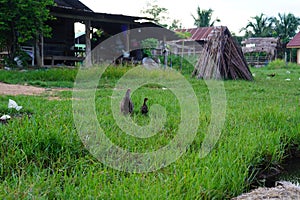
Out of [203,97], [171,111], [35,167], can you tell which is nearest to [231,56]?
[203,97]

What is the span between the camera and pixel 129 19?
1438 centimetres

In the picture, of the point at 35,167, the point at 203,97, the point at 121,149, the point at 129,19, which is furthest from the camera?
the point at 129,19

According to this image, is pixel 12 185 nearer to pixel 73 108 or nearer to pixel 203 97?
pixel 73 108

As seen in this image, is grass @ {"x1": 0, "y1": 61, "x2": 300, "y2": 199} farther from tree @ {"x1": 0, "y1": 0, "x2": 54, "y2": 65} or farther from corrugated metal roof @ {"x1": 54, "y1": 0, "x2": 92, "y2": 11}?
corrugated metal roof @ {"x1": 54, "y1": 0, "x2": 92, "y2": 11}

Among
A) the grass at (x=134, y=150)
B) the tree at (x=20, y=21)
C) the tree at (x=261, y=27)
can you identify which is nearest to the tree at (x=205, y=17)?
the tree at (x=261, y=27)

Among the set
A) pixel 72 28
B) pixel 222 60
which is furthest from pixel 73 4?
pixel 222 60

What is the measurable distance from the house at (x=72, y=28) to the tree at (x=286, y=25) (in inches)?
1002

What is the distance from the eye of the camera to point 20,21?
432 inches

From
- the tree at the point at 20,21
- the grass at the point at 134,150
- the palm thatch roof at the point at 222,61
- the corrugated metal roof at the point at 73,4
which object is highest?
the corrugated metal roof at the point at 73,4

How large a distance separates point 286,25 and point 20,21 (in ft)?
108

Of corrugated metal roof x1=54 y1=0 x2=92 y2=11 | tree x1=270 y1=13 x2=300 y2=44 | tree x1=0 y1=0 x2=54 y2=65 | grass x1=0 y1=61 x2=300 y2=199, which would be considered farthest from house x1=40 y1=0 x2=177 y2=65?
tree x1=270 y1=13 x2=300 y2=44

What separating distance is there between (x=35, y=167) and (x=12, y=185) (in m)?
0.29

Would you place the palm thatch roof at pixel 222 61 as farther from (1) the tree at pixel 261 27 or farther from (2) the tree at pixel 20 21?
(1) the tree at pixel 261 27

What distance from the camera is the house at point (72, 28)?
13036 millimetres
